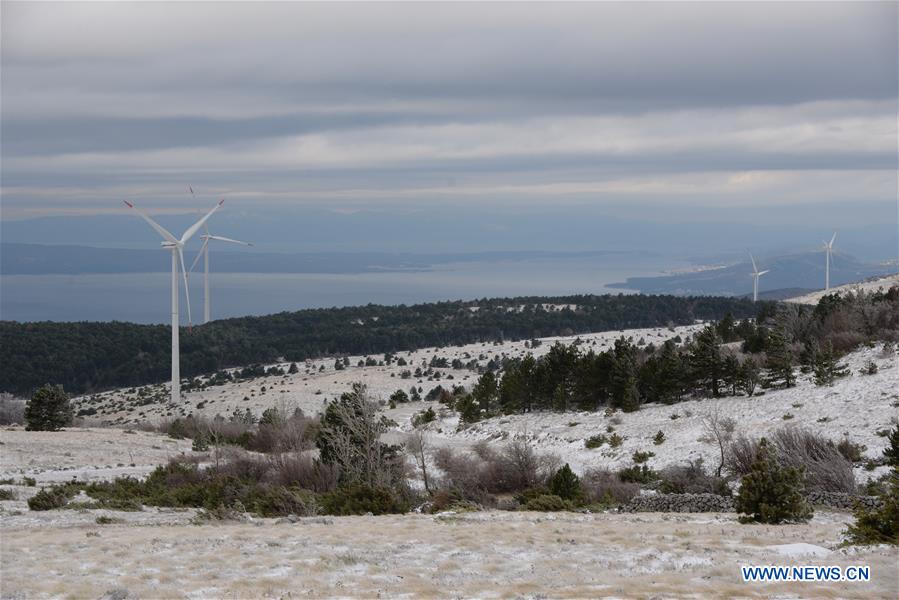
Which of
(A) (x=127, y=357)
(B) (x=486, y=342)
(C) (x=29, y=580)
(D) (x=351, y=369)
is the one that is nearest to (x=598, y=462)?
(C) (x=29, y=580)

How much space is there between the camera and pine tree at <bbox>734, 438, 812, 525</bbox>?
699 inches

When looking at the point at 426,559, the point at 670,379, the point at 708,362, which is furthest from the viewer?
the point at 670,379

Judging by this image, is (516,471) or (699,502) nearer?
(699,502)

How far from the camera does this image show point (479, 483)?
91.9 ft

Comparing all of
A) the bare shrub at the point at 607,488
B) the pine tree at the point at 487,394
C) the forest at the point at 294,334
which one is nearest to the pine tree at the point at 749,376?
the bare shrub at the point at 607,488

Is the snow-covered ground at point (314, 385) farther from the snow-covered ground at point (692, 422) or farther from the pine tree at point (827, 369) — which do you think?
the pine tree at point (827, 369)

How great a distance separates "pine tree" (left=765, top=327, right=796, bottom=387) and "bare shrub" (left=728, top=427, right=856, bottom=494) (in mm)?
7504

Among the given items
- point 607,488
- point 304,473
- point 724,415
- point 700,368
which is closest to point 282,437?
point 304,473

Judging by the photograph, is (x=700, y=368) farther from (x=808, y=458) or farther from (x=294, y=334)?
(x=294, y=334)

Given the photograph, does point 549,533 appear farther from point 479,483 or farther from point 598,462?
point 598,462

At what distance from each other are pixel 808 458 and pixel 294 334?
252ft

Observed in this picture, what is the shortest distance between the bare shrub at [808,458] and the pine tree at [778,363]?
7504 mm

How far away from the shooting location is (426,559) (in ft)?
47.5

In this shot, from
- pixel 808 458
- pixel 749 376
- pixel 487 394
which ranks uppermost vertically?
pixel 749 376
